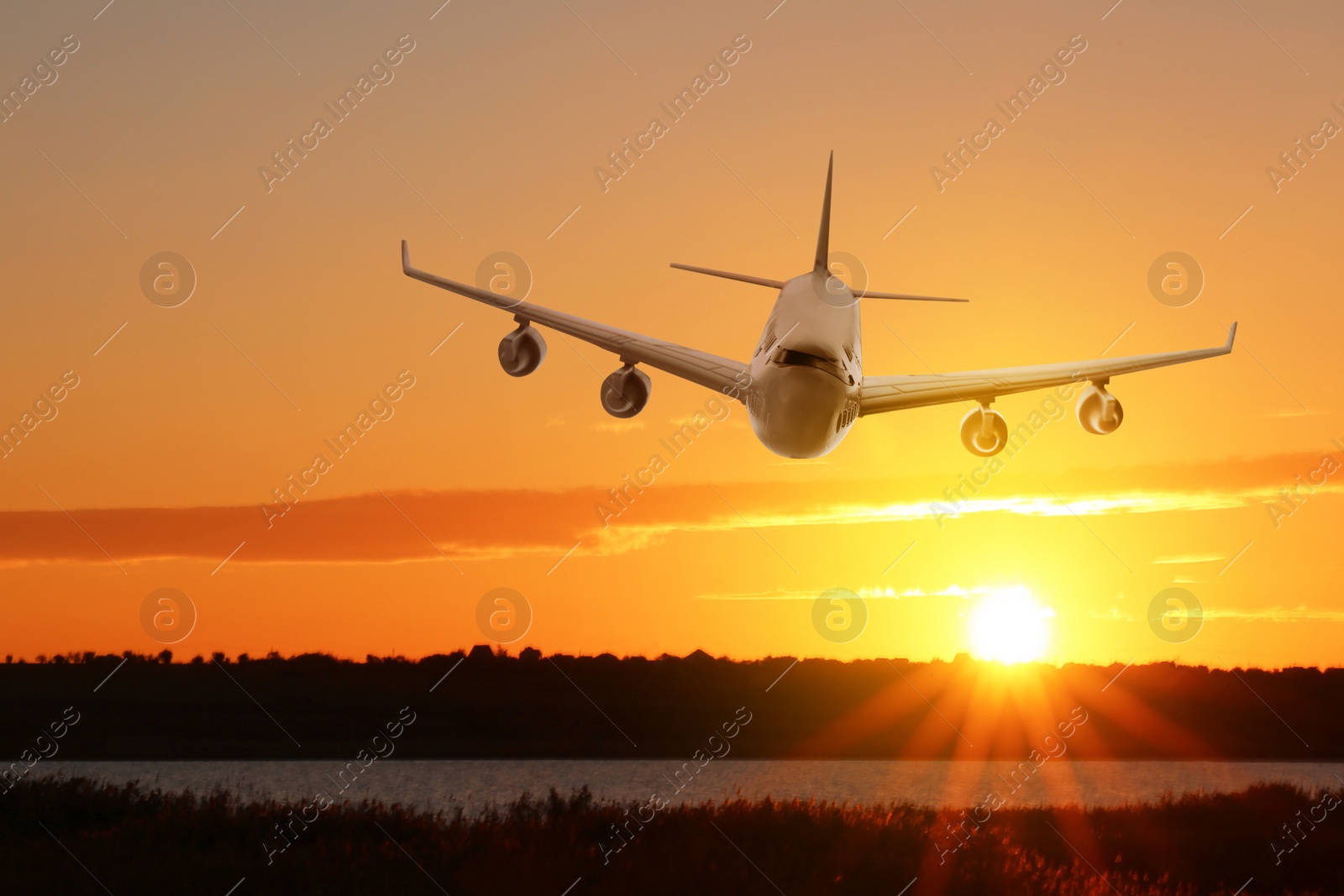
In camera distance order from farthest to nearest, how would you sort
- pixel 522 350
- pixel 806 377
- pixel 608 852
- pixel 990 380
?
pixel 522 350 < pixel 608 852 < pixel 990 380 < pixel 806 377

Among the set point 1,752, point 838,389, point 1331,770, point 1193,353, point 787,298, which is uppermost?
point 1331,770

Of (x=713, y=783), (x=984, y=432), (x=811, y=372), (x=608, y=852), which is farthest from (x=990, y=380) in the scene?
(x=713, y=783)

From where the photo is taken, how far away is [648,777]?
15512cm

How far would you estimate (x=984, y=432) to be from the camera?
3288 cm

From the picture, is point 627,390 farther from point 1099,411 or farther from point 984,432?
point 1099,411

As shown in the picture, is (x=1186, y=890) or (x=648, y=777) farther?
(x=648, y=777)

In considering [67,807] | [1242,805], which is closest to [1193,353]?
[1242,805]

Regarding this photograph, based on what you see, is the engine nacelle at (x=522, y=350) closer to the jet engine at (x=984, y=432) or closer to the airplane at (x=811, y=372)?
the airplane at (x=811, y=372)

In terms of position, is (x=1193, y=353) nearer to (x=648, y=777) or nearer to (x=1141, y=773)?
(x=648, y=777)

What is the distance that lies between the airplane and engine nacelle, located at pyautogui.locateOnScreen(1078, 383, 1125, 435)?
0.02 m

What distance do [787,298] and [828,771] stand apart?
175 m

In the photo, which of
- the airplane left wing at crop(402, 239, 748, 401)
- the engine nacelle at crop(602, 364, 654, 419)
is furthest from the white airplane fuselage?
the engine nacelle at crop(602, 364, 654, 419)

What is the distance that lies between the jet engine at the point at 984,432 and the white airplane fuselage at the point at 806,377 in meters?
6.96

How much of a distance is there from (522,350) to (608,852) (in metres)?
14.4
